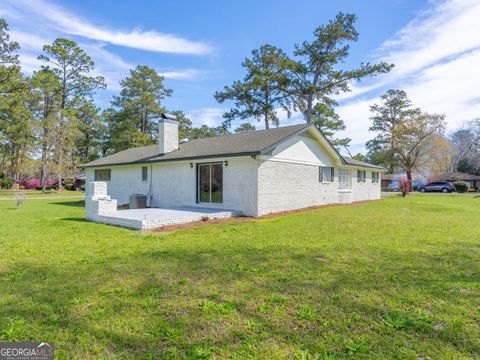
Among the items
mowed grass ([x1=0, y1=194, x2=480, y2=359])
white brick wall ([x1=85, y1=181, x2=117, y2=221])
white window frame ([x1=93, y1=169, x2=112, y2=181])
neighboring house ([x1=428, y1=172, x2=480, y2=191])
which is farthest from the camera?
neighboring house ([x1=428, y1=172, x2=480, y2=191])

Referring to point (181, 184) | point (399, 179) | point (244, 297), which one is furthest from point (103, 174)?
point (399, 179)

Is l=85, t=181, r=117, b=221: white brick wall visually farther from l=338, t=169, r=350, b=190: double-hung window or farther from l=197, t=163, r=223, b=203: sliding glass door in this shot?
l=338, t=169, r=350, b=190: double-hung window

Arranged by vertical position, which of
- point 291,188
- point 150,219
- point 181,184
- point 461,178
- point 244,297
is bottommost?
point 244,297

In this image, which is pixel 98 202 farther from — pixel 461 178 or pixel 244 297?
pixel 461 178

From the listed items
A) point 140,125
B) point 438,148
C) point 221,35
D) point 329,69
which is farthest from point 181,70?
point 438,148

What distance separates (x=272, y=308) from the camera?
358 centimetres

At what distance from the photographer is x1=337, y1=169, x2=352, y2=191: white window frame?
18586mm

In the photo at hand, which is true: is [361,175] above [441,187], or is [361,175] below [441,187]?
above

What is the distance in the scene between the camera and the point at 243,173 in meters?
12.1

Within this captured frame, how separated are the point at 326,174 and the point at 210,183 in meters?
7.39

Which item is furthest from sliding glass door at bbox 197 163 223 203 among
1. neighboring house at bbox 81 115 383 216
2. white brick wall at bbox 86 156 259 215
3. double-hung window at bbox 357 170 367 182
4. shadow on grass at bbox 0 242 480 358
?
double-hung window at bbox 357 170 367 182

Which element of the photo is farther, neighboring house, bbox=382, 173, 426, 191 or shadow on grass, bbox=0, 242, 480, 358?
neighboring house, bbox=382, 173, 426, 191

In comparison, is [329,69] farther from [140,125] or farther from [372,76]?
[140,125]

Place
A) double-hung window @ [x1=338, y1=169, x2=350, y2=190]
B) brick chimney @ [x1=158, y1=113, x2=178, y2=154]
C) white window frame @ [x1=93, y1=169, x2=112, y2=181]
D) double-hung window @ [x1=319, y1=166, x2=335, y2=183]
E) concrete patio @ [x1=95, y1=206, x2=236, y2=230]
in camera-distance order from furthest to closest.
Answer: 1. white window frame @ [x1=93, y1=169, x2=112, y2=181]
2. double-hung window @ [x1=338, y1=169, x2=350, y2=190]
3. double-hung window @ [x1=319, y1=166, x2=335, y2=183]
4. brick chimney @ [x1=158, y1=113, x2=178, y2=154]
5. concrete patio @ [x1=95, y1=206, x2=236, y2=230]
